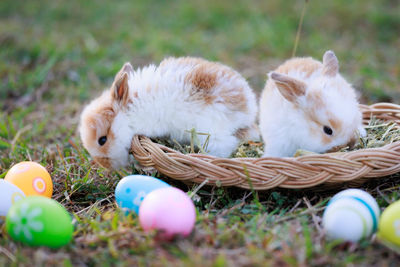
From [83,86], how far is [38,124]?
1.03 metres

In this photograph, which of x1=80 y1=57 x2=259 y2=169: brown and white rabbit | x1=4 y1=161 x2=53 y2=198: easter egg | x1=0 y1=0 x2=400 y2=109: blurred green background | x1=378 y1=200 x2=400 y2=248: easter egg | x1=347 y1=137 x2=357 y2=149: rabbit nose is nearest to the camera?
x1=378 y1=200 x2=400 y2=248: easter egg

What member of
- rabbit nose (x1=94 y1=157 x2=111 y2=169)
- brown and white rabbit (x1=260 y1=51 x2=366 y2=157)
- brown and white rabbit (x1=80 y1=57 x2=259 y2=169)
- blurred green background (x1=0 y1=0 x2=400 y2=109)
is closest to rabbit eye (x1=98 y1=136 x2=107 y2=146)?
brown and white rabbit (x1=80 y1=57 x2=259 y2=169)

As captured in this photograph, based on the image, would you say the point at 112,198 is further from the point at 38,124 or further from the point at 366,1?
the point at 366,1

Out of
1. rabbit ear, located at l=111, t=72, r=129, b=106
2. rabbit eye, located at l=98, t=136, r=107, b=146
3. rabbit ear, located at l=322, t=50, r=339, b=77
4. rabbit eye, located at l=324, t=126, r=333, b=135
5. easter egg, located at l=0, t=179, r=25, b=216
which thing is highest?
rabbit ear, located at l=322, t=50, r=339, b=77

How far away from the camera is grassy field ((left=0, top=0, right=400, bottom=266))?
88.7 inches

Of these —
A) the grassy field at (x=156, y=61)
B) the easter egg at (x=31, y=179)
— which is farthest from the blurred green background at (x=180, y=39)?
the easter egg at (x=31, y=179)

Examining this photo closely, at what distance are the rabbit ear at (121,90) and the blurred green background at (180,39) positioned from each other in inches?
79.9

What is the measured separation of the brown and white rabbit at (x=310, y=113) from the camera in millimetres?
3006

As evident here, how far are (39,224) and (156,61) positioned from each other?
3930 millimetres

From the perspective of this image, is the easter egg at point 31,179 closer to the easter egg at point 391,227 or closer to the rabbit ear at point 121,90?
the rabbit ear at point 121,90

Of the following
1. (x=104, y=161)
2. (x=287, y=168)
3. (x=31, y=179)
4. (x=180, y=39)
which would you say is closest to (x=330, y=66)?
(x=287, y=168)

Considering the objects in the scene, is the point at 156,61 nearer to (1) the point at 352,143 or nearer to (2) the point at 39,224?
(1) the point at 352,143

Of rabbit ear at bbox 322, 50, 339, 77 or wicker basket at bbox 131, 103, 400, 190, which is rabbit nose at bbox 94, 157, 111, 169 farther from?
rabbit ear at bbox 322, 50, 339, 77

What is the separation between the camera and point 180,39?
6.70 m
